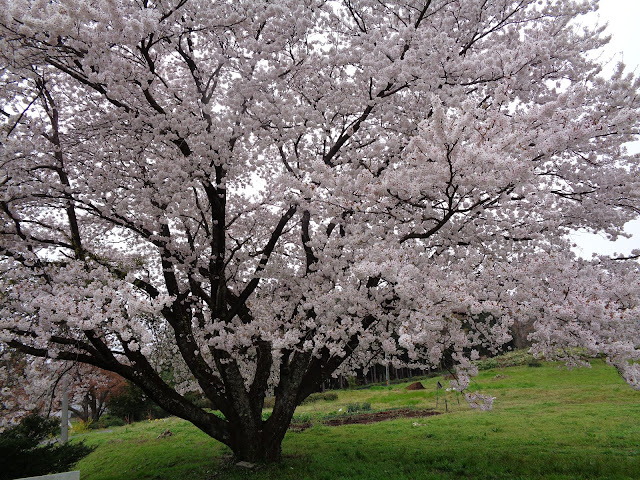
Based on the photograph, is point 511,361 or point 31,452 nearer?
point 31,452

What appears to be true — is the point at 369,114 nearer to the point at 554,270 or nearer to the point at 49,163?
the point at 554,270

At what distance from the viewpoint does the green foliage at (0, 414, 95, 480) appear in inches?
264

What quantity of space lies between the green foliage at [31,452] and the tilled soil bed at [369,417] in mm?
7849

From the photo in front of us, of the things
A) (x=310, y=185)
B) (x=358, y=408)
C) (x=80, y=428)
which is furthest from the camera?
(x=80, y=428)

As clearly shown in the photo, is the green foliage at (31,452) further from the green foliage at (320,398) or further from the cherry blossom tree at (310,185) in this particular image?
the green foliage at (320,398)

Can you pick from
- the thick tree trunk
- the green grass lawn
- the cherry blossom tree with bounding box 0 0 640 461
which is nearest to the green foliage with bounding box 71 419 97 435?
the green grass lawn

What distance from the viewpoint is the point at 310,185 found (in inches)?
253

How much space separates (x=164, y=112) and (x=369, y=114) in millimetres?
4214

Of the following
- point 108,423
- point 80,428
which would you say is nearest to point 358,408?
point 80,428

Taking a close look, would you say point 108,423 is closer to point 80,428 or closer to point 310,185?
point 80,428

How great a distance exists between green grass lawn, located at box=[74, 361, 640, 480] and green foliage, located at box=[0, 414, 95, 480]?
198 cm

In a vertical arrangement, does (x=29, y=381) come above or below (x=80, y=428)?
above

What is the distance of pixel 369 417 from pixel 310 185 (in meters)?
12.3

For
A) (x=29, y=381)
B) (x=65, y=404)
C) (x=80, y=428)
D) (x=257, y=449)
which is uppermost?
(x=29, y=381)
